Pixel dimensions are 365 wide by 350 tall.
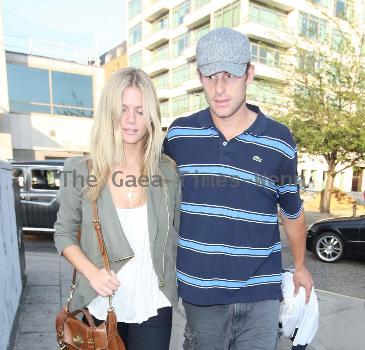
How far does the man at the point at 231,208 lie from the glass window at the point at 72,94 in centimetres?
1956

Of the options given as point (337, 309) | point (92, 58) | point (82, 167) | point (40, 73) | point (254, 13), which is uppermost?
point (254, 13)

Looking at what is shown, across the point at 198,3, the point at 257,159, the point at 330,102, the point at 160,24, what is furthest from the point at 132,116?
the point at 160,24

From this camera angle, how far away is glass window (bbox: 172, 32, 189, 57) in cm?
3557

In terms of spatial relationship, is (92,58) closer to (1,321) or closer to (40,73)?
(40,73)

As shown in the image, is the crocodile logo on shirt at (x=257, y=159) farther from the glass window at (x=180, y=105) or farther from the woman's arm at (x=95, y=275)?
the glass window at (x=180, y=105)

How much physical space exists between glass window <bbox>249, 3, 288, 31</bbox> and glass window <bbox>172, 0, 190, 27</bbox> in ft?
33.5

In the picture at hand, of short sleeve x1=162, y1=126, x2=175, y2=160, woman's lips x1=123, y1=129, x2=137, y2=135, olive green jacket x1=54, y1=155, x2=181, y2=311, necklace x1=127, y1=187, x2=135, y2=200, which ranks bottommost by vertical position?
olive green jacket x1=54, y1=155, x2=181, y2=311

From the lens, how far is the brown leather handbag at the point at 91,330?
1555 millimetres

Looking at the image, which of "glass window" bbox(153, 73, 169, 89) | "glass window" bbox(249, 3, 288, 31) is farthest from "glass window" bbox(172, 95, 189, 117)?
"glass window" bbox(249, 3, 288, 31)

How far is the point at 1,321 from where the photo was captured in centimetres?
253

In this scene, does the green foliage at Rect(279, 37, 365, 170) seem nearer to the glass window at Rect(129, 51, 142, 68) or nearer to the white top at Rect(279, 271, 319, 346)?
the white top at Rect(279, 271, 319, 346)

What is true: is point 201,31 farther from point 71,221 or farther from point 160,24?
point 71,221

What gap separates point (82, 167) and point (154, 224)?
48 centimetres

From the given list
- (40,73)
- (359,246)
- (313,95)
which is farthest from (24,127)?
(359,246)
